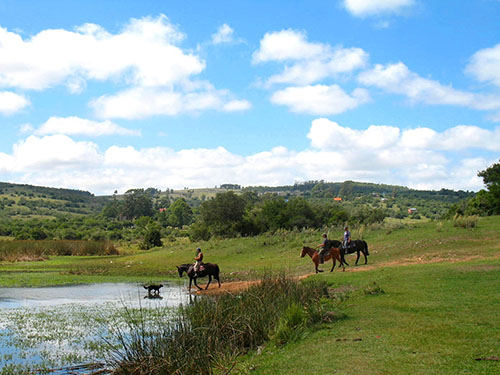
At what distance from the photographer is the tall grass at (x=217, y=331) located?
9922mm

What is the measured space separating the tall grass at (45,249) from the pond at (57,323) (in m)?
25.0

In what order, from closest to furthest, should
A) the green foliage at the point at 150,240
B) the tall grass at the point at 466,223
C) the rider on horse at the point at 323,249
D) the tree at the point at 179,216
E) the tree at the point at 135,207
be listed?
the rider on horse at the point at 323,249
the tall grass at the point at 466,223
the green foliage at the point at 150,240
the tree at the point at 179,216
the tree at the point at 135,207

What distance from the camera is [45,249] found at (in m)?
53.4

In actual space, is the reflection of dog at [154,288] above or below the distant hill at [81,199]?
below

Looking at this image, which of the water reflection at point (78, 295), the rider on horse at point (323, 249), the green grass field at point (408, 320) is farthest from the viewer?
the rider on horse at point (323, 249)

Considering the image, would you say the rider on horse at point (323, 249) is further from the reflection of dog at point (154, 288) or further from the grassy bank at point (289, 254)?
the reflection of dog at point (154, 288)

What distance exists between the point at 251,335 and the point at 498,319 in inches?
235

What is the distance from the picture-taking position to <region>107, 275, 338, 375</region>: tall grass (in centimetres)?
992

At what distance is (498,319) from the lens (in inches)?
431

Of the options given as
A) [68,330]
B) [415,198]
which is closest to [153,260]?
[68,330]

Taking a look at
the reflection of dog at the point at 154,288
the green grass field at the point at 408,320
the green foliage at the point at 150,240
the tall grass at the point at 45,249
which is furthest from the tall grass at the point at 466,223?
the green foliage at the point at 150,240

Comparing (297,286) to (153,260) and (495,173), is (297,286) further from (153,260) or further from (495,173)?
(495,173)

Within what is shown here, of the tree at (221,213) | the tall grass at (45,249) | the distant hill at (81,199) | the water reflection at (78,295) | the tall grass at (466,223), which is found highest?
the distant hill at (81,199)

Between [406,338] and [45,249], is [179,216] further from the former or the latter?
[406,338]
